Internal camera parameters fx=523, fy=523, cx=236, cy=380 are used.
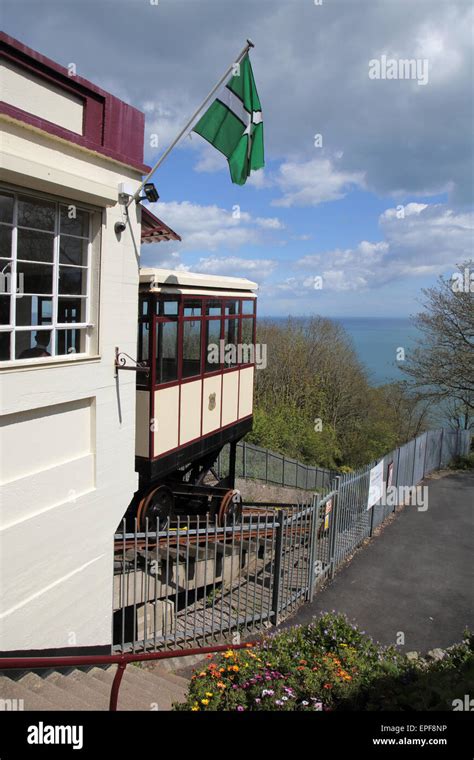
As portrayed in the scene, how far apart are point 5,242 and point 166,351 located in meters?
3.78

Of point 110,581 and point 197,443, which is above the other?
point 197,443

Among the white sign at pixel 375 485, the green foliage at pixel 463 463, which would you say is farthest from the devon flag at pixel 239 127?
the green foliage at pixel 463 463

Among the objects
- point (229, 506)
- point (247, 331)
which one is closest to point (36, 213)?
point (247, 331)

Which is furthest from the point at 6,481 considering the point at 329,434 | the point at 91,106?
the point at 329,434

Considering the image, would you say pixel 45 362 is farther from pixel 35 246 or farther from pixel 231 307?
pixel 231 307

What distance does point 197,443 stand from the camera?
9711mm

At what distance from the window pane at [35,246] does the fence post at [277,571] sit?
5652mm

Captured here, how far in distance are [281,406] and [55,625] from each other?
1957 cm

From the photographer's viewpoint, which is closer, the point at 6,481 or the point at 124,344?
the point at 6,481

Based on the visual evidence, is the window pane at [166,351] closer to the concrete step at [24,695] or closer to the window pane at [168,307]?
the window pane at [168,307]

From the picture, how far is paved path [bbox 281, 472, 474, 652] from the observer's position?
8922 mm

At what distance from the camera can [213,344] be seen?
10.0m

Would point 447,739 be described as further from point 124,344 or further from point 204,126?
point 204,126

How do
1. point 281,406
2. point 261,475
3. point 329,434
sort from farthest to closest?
point 281,406
point 329,434
point 261,475
